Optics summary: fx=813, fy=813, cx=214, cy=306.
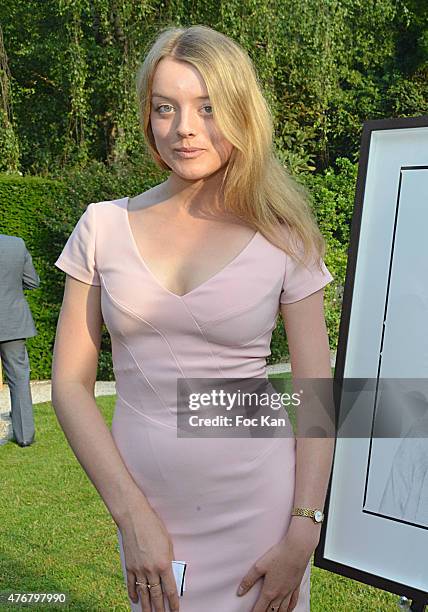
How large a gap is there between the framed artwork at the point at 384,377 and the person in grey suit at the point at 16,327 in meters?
5.37

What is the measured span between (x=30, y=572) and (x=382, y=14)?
14079 millimetres

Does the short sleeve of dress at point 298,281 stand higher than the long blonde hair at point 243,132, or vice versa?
the long blonde hair at point 243,132

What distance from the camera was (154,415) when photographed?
5.65ft

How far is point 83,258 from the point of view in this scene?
172cm

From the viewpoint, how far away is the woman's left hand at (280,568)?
1.74m

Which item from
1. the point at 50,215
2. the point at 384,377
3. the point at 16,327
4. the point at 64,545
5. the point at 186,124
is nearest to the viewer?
the point at 186,124

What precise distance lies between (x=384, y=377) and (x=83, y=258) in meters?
0.78

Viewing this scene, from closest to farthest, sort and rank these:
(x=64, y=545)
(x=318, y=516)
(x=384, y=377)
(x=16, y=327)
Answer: (x=318, y=516)
(x=384, y=377)
(x=64, y=545)
(x=16, y=327)

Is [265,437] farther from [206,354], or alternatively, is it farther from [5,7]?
[5,7]

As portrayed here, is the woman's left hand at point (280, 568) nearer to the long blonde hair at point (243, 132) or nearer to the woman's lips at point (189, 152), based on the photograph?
the long blonde hair at point (243, 132)

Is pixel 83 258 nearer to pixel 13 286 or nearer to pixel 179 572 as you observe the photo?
pixel 179 572

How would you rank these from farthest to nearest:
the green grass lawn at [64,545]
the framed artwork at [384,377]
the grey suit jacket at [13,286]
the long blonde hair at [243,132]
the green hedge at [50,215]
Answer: the green hedge at [50,215] → the grey suit jacket at [13,286] → the green grass lawn at [64,545] → the framed artwork at [384,377] → the long blonde hair at [243,132]

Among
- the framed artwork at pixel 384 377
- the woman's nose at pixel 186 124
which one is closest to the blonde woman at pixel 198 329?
the woman's nose at pixel 186 124

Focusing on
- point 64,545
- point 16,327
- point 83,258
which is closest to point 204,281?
point 83,258
